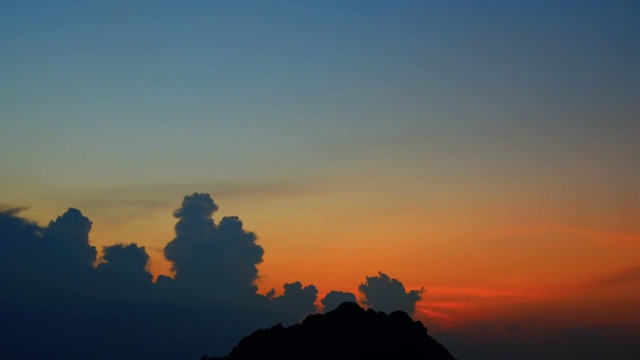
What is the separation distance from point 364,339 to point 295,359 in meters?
17.7

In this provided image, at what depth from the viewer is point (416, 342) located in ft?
654

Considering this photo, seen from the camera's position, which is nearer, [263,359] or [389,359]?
[389,359]

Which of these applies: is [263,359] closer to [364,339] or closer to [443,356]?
[364,339]

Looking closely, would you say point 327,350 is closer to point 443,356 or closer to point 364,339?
point 364,339

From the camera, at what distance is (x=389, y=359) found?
18588 centimetres

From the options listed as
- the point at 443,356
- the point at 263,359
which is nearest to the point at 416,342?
the point at 443,356

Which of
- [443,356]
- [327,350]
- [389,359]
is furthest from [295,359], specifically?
[443,356]

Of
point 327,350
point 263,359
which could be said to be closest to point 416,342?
point 327,350

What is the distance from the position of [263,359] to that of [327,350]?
16443 mm

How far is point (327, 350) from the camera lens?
197 meters

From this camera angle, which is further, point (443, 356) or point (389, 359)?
point (443, 356)

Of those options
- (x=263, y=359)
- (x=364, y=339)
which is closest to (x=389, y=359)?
(x=364, y=339)

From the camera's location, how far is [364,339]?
7781 inches

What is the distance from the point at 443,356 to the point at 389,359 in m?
20.2
